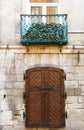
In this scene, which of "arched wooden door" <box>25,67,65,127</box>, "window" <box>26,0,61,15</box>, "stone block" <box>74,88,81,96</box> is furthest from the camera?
"window" <box>26,0,61,15</box>

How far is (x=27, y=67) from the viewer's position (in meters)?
11.5

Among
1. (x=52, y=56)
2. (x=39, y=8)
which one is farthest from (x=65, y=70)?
(x=39, y=8)

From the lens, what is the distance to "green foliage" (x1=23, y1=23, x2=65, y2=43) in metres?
11.3

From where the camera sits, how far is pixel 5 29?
11570mm

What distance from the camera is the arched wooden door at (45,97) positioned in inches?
446

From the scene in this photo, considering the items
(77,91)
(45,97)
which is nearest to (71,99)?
(77,91)

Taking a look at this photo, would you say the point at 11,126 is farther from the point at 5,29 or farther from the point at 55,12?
the point at 55,12

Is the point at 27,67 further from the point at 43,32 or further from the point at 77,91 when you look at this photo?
the point at 77,91

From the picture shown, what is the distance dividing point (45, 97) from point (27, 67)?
992 mm

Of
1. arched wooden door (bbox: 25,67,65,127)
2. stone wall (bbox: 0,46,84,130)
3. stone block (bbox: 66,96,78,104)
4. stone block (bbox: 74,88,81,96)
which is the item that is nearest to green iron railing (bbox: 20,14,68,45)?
stone wall (bbox: 0,46,84,130)

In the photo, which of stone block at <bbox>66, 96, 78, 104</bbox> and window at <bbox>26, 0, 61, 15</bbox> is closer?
stone block at <bbox>66, 96, 78, 104</bbox>

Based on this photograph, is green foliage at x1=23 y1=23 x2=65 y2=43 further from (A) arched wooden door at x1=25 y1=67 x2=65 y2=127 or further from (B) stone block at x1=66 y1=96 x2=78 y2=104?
(B) stone block at x1=66 y1=96 x2=78 y2=104

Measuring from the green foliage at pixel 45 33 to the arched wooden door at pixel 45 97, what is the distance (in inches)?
32.3

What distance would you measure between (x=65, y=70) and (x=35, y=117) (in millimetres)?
1576
